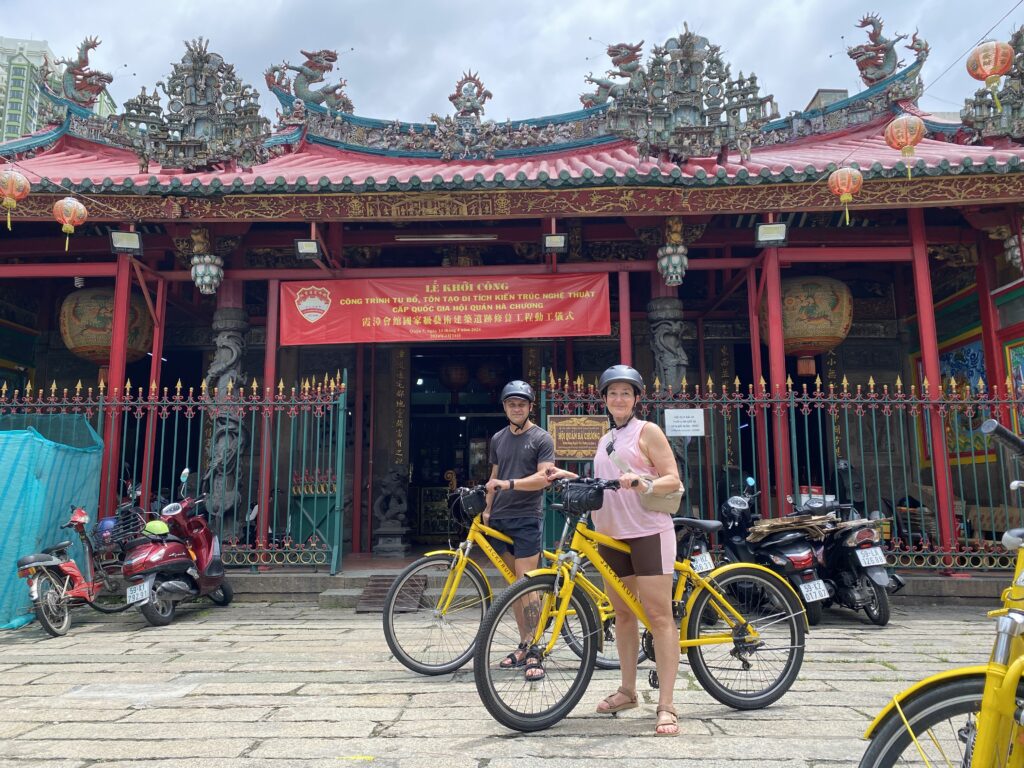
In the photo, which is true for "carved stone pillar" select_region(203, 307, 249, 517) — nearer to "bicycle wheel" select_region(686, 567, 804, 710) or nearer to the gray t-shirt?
the gray t-shirt

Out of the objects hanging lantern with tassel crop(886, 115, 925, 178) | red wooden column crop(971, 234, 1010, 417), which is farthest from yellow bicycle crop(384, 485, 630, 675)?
red wooden column crop(971, 234, 1010, 417)

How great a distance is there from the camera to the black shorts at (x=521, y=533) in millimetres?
4242

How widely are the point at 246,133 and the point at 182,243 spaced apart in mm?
1474

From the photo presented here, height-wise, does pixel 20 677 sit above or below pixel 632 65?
below

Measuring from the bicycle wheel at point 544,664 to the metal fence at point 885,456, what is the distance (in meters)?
3.00

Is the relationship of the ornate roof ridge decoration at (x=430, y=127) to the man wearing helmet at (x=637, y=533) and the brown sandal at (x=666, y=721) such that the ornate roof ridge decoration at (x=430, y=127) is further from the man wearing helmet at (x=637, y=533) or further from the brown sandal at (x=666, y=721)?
the brown sandal at (x=666, y=721)

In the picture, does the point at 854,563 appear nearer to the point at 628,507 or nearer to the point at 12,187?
the point at 628,507

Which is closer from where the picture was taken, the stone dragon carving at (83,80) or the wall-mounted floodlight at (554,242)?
the wall-mounted floodlight at (554,242)

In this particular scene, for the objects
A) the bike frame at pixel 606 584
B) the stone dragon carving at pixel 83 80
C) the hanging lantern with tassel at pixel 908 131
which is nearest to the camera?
the bike frame at pixel 606 584

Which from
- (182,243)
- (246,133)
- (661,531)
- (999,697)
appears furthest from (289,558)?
(999,697)

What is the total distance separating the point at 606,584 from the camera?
3.23 m

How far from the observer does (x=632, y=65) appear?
10328mm

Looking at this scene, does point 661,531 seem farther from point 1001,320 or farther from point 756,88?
point 1001,320

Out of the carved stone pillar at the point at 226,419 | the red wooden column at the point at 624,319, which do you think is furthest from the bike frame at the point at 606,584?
the carved stone pillar at the point at 226,419
